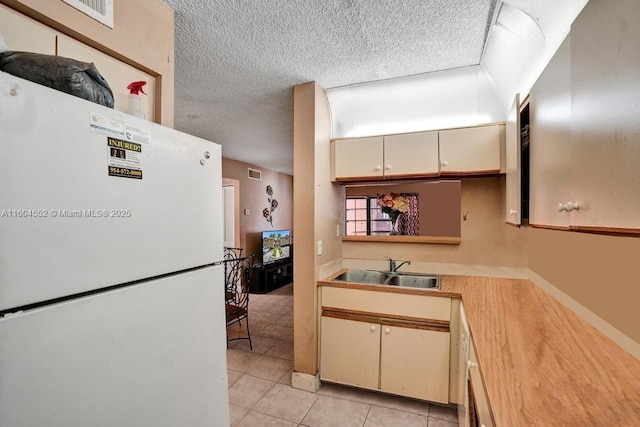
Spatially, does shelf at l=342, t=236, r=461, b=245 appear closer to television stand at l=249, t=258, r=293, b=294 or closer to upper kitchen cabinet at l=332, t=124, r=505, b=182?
upper kitchen cabinet at l=332, t=124, r=505, b=182

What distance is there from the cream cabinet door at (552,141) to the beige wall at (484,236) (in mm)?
952

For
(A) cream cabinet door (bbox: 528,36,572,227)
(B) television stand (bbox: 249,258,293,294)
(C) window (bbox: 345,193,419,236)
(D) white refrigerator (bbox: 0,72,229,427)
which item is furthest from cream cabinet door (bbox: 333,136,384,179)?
(B) television stand (bbox: 249,258,293,294)

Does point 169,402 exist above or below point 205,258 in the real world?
below

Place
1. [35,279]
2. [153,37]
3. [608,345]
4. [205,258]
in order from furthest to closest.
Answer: [153,37] → [608,345] → [205,258] → [35,279]

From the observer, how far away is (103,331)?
65 cm

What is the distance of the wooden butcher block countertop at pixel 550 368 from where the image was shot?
2.48 feet

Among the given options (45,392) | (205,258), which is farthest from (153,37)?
(45,392)

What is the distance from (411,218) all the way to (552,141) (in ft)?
4.95

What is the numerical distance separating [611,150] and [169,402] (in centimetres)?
133

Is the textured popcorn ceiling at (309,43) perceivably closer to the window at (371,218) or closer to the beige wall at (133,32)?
the beige wall at (133,32)

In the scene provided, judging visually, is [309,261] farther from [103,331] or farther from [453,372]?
[103,331]

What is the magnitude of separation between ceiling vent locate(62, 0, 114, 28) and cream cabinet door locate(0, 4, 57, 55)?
137 millimetres

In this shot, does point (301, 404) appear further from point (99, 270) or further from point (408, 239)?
point (99, 270)

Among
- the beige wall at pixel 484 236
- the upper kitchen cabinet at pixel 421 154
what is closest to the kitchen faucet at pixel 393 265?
the beige wall at pixel 484 236
